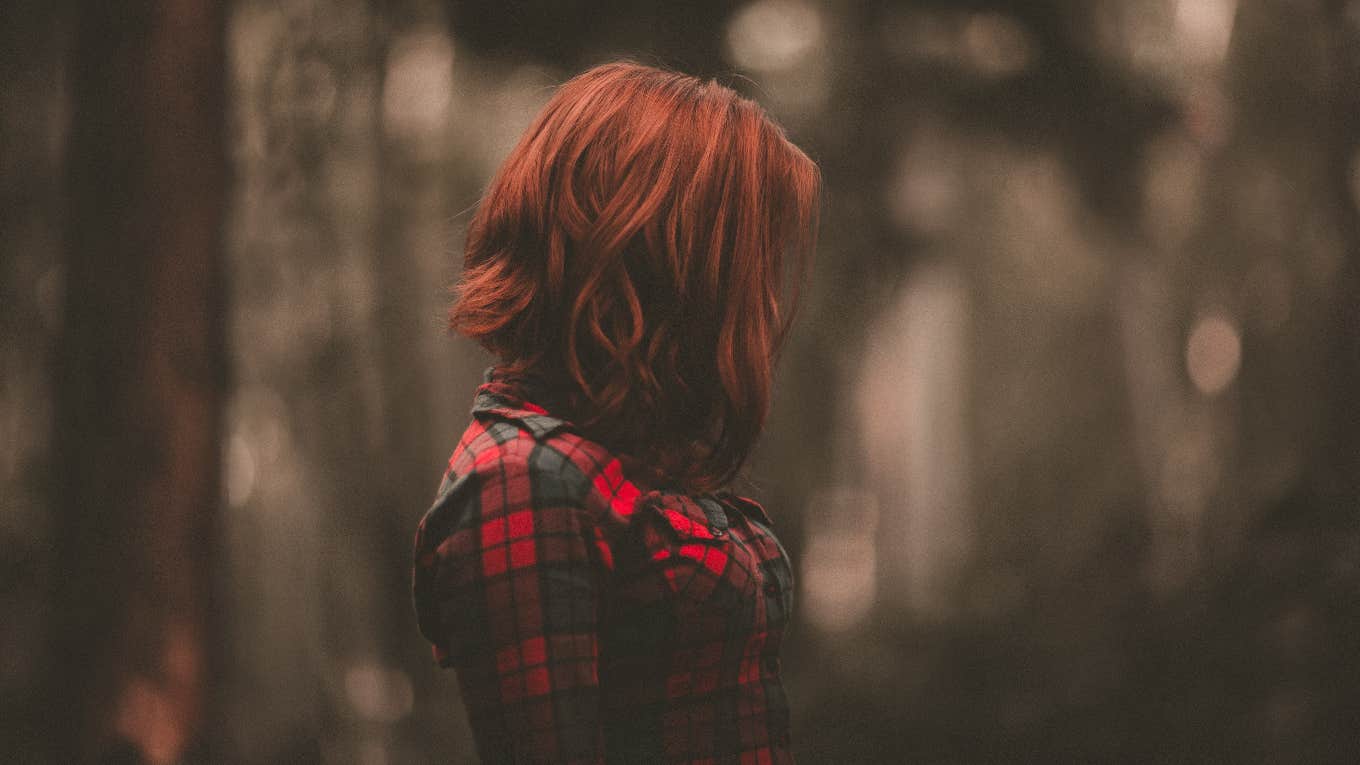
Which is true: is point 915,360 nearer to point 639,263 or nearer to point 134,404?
point 134,404

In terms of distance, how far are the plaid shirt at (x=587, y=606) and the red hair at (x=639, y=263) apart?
5 cm

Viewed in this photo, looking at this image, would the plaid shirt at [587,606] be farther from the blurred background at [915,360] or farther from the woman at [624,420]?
the blurred background at [915,360]

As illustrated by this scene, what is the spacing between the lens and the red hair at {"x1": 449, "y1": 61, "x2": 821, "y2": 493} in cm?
99

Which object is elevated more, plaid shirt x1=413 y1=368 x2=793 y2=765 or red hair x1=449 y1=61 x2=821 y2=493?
red hair x1=449 y1=61 x2=821 y2=493

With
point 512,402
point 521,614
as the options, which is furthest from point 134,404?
point 521,614

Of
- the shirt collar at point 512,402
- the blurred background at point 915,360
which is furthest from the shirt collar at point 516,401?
the blurred background at point 915,360

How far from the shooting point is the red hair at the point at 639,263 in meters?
0.99

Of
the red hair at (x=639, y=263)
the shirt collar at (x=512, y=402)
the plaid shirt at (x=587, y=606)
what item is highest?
the red hair at (x=639, y=263)

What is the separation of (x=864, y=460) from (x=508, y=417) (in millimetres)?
2028

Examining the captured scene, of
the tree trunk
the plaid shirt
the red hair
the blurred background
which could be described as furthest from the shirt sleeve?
the blurred background

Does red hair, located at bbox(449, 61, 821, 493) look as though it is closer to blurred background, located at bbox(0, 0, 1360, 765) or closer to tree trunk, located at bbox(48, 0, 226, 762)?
tree trunk, located at bbox(48, 0, 226, 762)

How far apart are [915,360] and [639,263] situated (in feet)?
6.55

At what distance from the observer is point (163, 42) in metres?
2.44

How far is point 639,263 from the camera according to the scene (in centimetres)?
101
